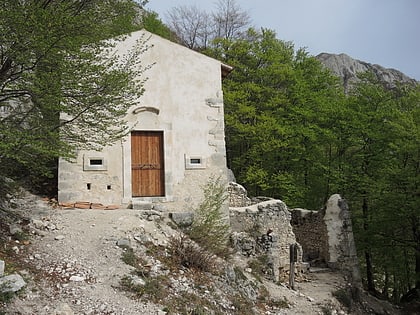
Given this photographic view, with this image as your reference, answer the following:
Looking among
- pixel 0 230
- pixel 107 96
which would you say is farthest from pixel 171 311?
pixel 107 96

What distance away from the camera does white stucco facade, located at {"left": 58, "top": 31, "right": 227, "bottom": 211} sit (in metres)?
10.4

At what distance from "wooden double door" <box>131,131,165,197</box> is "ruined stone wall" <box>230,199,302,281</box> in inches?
102

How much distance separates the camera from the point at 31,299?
552 centimetres

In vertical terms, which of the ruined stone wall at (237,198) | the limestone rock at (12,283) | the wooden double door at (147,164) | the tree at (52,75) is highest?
the tree at (52,75)

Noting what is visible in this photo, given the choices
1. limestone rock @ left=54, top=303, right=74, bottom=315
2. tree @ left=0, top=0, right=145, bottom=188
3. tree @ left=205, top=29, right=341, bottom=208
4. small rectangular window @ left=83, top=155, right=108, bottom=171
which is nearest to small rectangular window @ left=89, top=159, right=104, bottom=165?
small rectangular window @ left=83, top=155, right=108, bottom=171

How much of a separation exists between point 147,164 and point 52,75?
15.3ft

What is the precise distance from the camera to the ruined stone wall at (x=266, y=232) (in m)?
11.0

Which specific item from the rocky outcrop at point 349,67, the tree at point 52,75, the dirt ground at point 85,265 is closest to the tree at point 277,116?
the dirt ground at point 85,265

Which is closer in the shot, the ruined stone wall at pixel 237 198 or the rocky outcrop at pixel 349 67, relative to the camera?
the ruined stone wall at pixel 237 198

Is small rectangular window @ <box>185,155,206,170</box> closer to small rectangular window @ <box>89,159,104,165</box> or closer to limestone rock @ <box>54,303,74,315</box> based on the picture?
small rectangular window @ <box>89,159,104,165</box>

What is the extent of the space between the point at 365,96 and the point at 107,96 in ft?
42.3

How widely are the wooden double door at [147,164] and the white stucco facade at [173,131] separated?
130mm

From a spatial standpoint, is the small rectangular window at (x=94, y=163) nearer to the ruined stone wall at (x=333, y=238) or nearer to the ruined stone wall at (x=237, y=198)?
the ruined stone wall at (x=237, y=198)

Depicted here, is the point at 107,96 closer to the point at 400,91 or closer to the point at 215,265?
the point at 215,265
